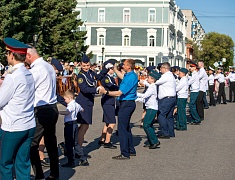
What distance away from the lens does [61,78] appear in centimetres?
2236

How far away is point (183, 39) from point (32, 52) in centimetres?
9561

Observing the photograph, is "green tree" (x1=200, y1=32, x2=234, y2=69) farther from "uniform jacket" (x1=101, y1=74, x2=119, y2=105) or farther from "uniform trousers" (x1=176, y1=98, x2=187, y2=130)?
"uniform jacket" (x1=101, y1=74, x2=119, y2=105)

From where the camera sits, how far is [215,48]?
102375 millimetres

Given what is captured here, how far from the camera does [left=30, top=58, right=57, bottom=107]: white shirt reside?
7.14 meters

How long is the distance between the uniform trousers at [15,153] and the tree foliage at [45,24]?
85.8ft

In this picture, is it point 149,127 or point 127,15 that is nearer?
point 149,127

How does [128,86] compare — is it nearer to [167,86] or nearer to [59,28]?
[167,86]

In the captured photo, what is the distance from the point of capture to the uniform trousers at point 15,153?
5.87 m

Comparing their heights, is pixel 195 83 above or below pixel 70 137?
above

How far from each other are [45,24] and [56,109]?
36340mm

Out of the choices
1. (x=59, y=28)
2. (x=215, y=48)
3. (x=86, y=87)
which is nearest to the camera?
(x=86, y=87)

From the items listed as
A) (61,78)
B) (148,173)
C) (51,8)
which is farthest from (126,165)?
(51,8)

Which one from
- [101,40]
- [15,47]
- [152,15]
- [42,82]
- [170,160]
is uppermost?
[152,15]

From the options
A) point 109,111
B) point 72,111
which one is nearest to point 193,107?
point 109,111
